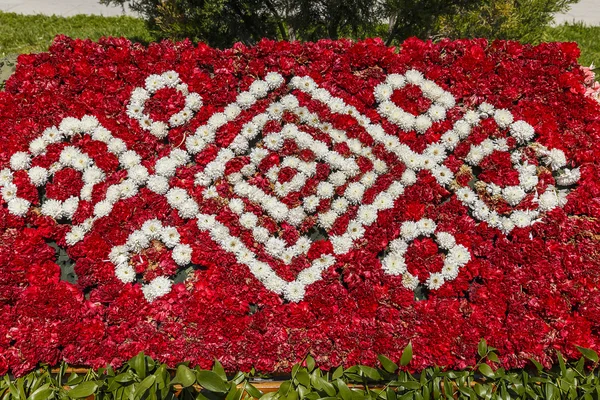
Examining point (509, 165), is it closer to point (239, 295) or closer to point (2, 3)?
point (239, 295)

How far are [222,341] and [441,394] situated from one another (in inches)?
37.2

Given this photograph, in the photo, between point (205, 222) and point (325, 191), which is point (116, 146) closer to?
point (205, 222)

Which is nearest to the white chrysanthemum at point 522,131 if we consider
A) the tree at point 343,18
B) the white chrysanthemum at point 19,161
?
the tree at point 343,18

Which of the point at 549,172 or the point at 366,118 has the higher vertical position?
the point at 366,118

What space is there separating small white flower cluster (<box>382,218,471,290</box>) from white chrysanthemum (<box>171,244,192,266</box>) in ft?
3.04

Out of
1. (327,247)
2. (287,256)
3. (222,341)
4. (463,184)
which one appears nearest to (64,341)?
(222,341)

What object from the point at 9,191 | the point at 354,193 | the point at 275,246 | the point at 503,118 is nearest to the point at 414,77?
the point at 503,118

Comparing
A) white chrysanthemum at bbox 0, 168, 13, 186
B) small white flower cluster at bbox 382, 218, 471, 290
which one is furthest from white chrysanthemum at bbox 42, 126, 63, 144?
small white flower cluster at bbox 382, 218, 471, 290

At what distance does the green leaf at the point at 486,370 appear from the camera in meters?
1.78

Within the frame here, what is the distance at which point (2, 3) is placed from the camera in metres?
6.96

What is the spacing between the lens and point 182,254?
2021mm

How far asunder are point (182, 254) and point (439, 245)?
123 cm

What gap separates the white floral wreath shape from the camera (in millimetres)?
2033

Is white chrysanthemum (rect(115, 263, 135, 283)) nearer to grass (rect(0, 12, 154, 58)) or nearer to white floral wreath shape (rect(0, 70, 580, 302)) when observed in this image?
white floral wreath shape (rect(0, 70, 580, 302))
